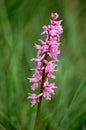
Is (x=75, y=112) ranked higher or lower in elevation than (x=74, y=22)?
lower

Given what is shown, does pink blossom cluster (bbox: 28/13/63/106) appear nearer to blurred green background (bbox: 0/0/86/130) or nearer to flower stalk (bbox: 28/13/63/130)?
flower stalk (bbox: 28/13/63/130)

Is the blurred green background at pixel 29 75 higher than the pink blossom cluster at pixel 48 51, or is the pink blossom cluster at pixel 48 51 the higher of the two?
the pink blossom cluster at pixel 48 51

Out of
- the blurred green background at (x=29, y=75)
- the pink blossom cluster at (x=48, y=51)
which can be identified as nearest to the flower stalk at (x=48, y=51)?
the pink blossom cluster at (x=48, y=51)

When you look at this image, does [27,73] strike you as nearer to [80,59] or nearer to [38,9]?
[80,59]

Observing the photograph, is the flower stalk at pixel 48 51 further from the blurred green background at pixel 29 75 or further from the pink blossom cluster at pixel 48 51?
the blurred green background at pixel 29 75

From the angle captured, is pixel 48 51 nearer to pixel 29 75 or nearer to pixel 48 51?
pixel 48 51

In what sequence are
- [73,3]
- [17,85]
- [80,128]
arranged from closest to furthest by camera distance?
1. [80,128]
2. [17,85]
3. [73,3]

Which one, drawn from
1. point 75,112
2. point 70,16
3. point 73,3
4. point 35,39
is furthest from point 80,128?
point 73,3

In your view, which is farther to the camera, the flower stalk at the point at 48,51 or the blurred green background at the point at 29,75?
the blurred green background at the point at 29,75
